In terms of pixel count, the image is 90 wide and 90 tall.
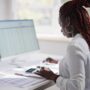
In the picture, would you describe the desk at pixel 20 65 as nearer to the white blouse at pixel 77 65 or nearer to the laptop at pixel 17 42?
the laptop at pixel 17 42

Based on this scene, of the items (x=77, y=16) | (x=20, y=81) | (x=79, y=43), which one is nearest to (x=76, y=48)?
(x=79, y=43)

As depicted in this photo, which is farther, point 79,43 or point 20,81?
point 20,81

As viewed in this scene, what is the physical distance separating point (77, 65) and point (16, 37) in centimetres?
95

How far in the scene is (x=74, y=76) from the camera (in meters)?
1.32

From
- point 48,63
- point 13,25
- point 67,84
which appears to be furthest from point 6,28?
point 67,84

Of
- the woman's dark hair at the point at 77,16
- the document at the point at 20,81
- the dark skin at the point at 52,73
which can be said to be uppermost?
the woman's dark hair at the point at 77,16

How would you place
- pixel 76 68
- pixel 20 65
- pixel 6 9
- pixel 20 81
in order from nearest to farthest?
pixel 76 68 → pixel 20 81 → pixel 20 65 → pixel 6 9

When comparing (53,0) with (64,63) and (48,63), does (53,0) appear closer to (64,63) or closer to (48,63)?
(48,63)

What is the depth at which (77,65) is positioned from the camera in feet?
4.30

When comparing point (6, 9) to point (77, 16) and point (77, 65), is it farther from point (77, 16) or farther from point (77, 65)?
point (77, 65)

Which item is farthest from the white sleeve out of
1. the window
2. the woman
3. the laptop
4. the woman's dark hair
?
the window

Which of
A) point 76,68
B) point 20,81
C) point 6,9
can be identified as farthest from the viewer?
point 6,9

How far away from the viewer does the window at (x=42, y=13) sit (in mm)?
3361

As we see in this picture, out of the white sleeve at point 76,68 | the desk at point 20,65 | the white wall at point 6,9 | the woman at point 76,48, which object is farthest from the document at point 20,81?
the white wall at point 6,9
